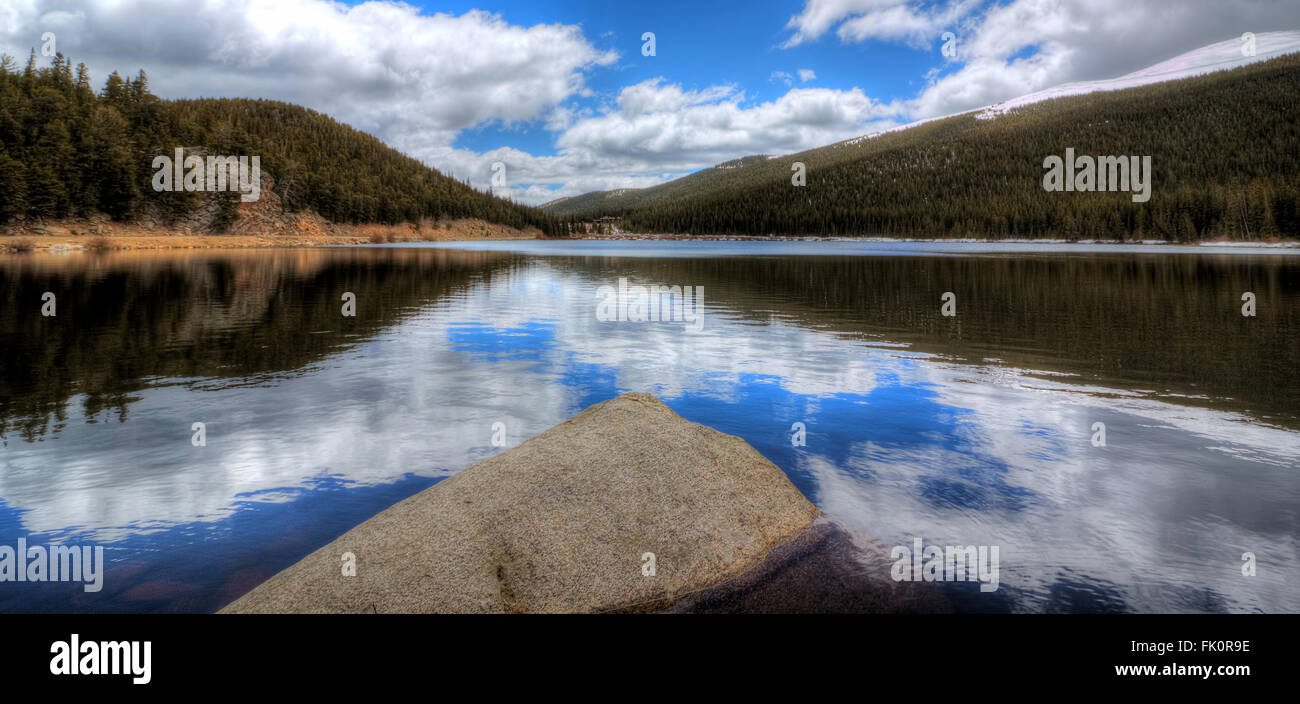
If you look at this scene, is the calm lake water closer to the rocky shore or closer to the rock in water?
the rocky shore

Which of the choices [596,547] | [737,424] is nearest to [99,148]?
[737,424]

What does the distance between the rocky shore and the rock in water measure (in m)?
0.01

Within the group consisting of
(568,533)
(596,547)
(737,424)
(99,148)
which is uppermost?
(99,148)

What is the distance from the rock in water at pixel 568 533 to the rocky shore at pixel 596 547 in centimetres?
1

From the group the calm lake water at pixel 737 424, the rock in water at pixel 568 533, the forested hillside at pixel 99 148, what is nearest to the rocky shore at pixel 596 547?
the rock in water at pixel 568 533

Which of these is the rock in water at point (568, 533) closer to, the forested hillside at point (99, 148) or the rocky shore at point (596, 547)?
the rocky shore at point (596, 547)

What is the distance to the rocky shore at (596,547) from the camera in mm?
5258

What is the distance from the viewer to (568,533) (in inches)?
237

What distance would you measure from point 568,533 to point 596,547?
12.2 inches

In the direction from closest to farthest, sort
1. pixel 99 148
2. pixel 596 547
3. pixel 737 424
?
pixel 596 547 → pixel 737 424 → pixel 99 148

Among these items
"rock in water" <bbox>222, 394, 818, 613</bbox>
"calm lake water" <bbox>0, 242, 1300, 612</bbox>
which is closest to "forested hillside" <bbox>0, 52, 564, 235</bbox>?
"calm lake water" <bbox>0, 242, 1300, 612</bbox>

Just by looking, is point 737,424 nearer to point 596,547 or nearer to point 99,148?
point 596,547

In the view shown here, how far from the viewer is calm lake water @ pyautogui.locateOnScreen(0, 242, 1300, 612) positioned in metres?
6.35
